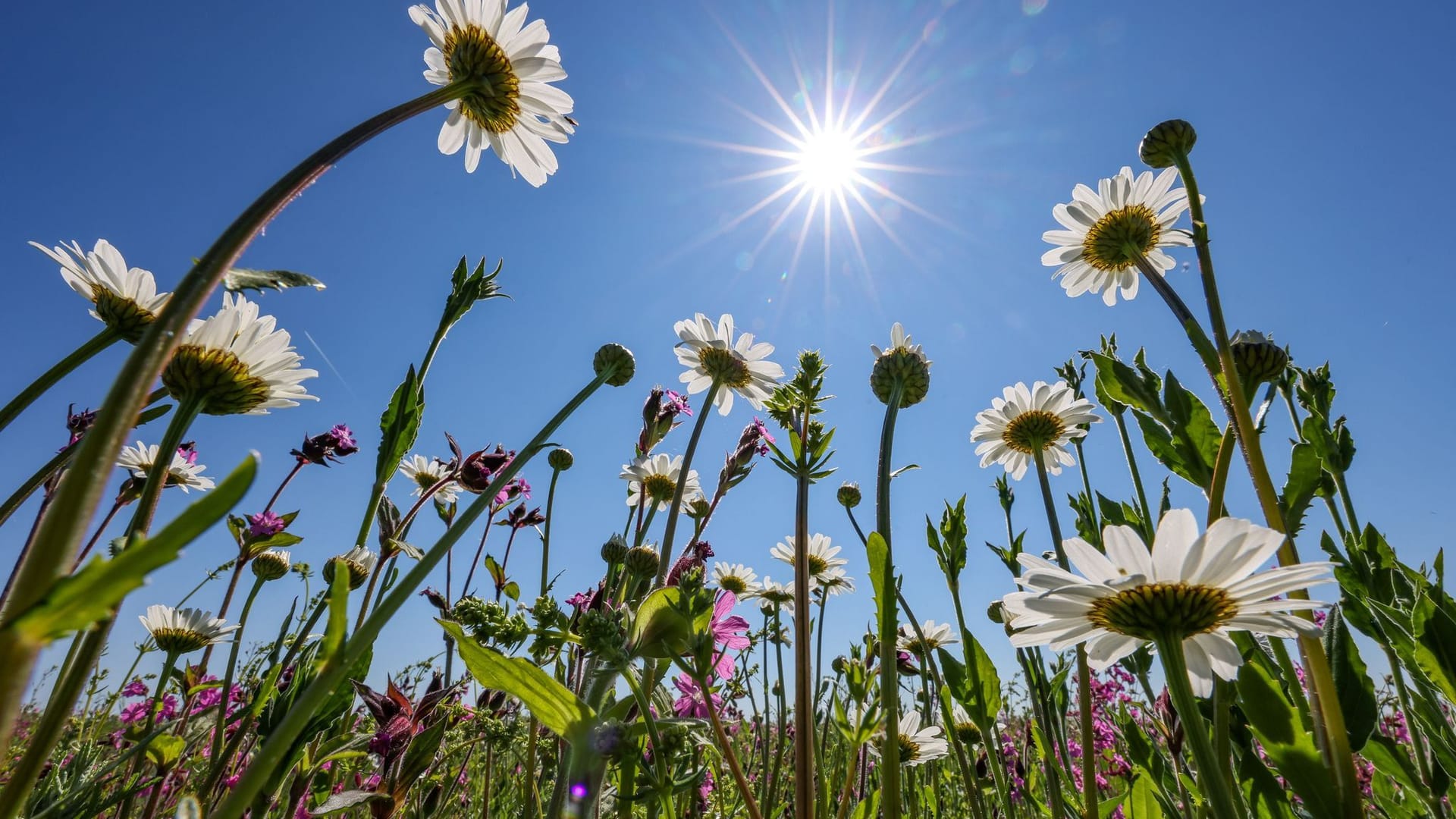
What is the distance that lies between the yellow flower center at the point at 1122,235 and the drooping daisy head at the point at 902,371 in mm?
605

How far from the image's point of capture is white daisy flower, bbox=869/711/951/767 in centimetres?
199

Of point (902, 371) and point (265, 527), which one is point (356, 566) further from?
point (902, 371)

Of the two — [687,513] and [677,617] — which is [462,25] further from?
[687,513]

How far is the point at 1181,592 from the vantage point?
2.91 feet

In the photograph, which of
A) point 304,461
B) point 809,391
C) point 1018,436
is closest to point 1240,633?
point 809,391

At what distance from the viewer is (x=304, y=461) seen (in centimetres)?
196

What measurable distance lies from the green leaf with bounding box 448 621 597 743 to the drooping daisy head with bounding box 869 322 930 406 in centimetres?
105

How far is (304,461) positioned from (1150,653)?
218 centimetres

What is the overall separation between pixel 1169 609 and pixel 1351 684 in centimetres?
21

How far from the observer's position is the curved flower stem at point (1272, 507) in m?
0.76

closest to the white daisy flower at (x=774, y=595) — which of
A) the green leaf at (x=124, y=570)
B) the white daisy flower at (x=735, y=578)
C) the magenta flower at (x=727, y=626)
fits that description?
the white daisy flower at (x=735, y=578)

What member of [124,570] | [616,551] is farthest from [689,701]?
[124,570]

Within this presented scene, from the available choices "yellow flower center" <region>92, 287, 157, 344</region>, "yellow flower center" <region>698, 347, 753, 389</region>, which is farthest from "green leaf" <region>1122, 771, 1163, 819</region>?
"yellow flower center" <region>92, 287, 157, 344</region>

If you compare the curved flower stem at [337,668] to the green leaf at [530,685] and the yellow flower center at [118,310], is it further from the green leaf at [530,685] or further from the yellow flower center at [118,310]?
the yellow flower center at [118,310]
